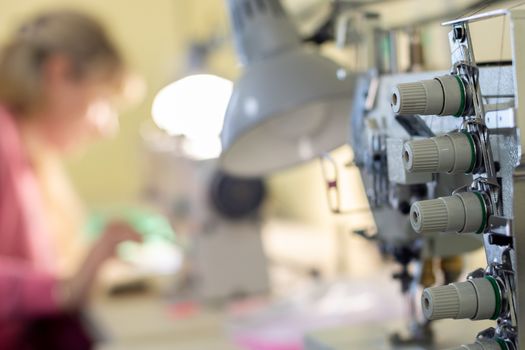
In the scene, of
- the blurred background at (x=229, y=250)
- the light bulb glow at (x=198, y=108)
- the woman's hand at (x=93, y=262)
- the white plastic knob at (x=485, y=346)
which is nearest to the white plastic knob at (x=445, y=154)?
the white plastic knob at (x=485, y=346)

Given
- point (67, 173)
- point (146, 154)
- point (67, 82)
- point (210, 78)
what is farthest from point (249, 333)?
point (67, 173)

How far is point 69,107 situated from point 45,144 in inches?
5.0

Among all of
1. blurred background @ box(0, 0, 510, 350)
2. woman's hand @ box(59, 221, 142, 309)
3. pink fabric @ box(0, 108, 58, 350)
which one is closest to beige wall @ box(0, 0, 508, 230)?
blurred background @ box(0, 0, 510, 350)

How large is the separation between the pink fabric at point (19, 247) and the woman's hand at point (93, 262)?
0.03 m

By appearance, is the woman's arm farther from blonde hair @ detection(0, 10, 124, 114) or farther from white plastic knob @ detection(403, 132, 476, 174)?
white plastic knob @ detection(403, 132, 476, 174)

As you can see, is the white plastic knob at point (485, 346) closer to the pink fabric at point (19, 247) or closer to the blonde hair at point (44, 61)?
the pink fabric at point (19, 247)

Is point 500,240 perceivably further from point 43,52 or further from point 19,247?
point 43,52

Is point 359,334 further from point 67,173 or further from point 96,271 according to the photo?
point 67,173

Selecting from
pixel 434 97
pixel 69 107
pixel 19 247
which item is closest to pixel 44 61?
pixel 69 107

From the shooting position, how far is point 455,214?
52 cm

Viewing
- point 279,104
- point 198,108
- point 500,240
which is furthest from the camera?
point 198,108

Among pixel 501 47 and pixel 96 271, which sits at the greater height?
pixel 501 47

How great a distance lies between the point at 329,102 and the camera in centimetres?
90

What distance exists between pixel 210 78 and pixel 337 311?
59 centimetres
